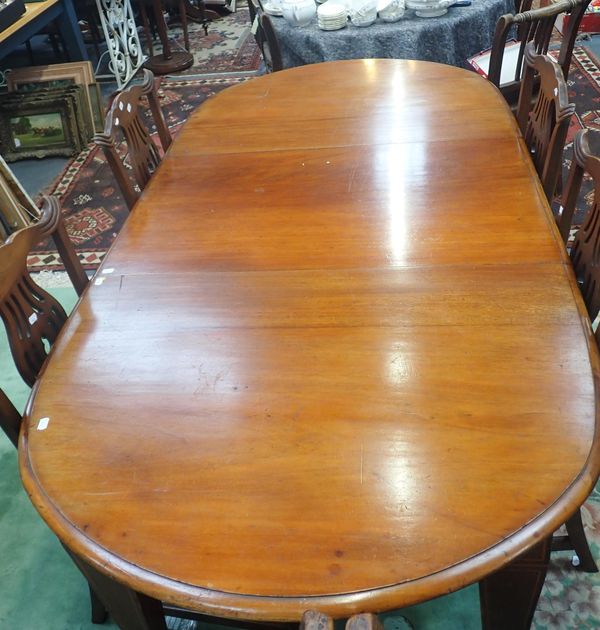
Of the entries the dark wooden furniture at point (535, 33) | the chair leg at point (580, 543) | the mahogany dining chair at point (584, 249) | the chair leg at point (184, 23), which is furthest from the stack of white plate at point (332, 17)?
the chair leg at point (184, 23)

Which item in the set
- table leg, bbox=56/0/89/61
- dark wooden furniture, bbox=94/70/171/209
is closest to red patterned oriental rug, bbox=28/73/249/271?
table leg, bbox=56/0/89/61

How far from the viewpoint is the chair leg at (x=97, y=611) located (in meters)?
1.34

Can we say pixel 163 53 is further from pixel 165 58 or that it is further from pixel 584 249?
pixel 584 249

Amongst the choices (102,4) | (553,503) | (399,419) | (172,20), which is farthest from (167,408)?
(172,20)

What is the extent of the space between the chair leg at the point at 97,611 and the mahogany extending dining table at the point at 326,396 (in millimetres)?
→ 364

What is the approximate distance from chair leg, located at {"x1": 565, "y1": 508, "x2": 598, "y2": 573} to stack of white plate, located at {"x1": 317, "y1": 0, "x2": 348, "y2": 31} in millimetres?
2267

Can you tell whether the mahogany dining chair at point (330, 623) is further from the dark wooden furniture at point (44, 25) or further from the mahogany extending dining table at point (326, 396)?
the dark wooden furniture at point (44, 25)

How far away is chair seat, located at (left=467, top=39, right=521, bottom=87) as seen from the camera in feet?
7.86

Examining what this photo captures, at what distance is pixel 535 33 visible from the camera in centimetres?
224

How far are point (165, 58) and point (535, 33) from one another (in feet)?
10.6

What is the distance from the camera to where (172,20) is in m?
5.72

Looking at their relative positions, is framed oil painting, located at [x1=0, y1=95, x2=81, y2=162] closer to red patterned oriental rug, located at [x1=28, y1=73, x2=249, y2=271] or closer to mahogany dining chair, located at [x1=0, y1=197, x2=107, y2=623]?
red patterned oriental rug, located at [x1=28, y1=73, x2=249, y2=271]

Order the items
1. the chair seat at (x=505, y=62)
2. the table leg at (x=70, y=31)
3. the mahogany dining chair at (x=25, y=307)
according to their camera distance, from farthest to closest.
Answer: the table leg at (x=70, y=31)
the chair seat at (x=505, y=62)
the mahogany dining chair at (x=25, y=307)

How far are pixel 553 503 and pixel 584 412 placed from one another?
17 centimetres
